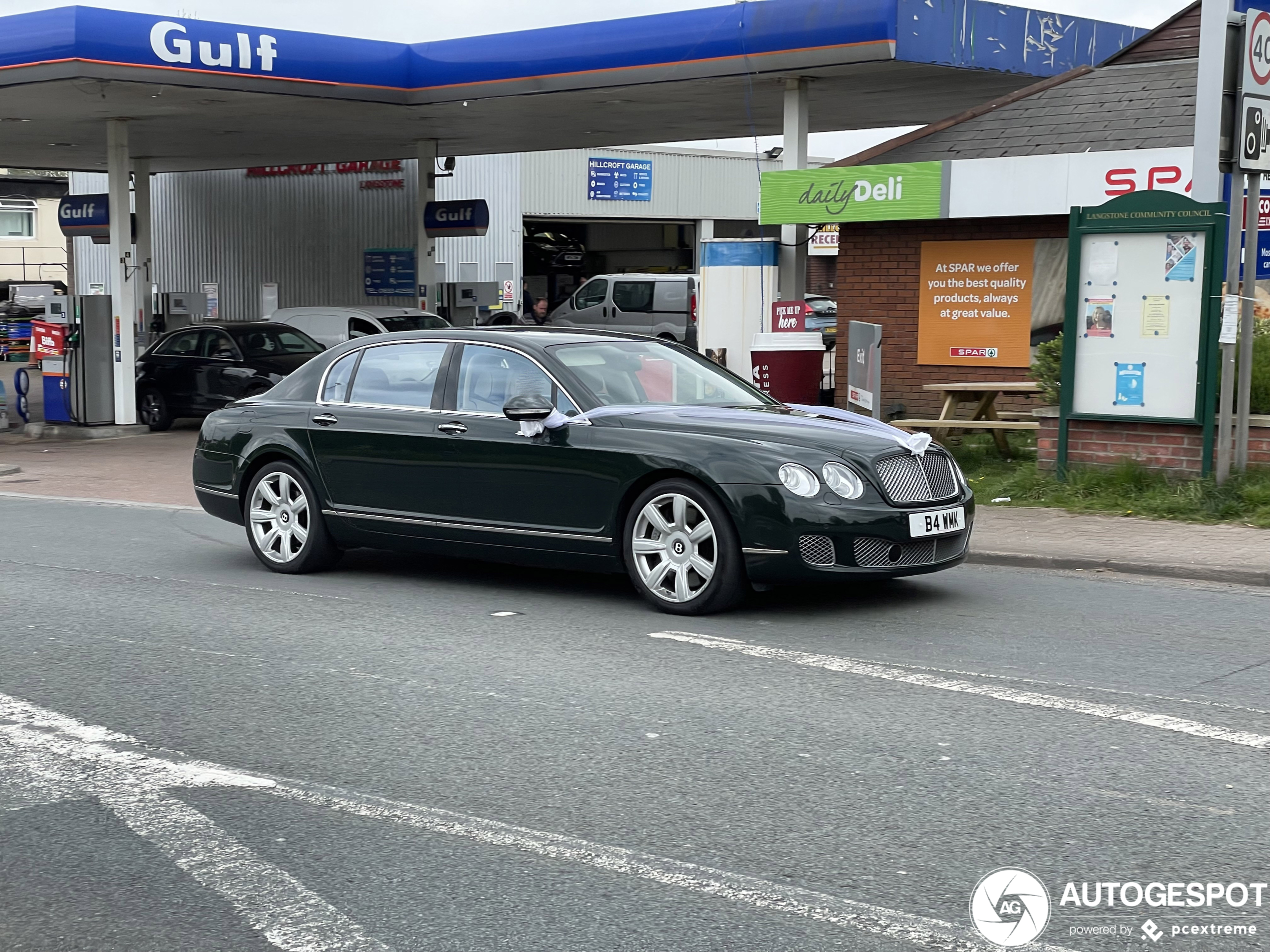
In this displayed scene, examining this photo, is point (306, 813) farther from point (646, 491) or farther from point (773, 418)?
point (773, 418)

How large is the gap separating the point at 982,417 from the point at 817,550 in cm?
806

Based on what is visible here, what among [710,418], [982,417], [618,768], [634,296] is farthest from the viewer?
[634,296]

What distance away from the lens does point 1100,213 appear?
11695 mm

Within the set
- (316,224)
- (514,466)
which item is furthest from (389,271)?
(514,466)

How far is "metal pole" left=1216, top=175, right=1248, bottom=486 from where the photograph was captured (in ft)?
35.7

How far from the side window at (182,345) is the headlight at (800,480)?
15.8 meters

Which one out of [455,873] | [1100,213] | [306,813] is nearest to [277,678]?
[306,813]

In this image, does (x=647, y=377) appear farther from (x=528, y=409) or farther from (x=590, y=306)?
(x=590, y=306)

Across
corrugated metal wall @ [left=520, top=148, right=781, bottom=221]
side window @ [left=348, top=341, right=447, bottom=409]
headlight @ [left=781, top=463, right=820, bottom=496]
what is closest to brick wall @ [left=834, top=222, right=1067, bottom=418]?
side window @ [left=348, top=341, right=447, bottom=409]

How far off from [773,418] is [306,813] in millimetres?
4024

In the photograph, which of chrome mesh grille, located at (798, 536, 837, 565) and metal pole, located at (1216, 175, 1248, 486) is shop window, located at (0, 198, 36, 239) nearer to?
metal pole, located at (1216, 175, 1248, 486)

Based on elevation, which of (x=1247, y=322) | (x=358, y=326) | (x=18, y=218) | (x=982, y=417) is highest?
(x=18, y=218)

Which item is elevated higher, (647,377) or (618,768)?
(647,377)

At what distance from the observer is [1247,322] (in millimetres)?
10898
